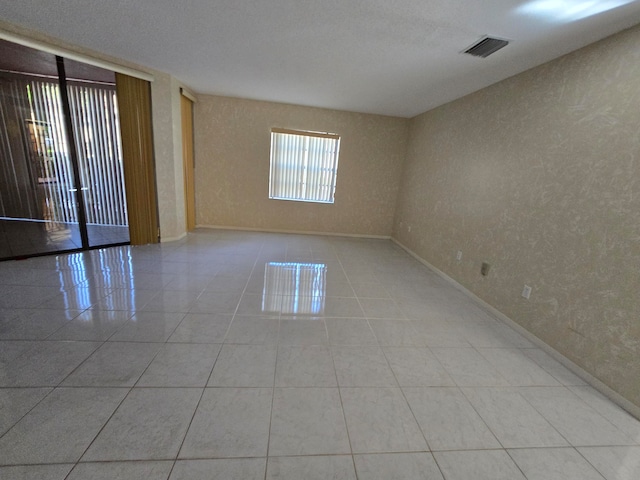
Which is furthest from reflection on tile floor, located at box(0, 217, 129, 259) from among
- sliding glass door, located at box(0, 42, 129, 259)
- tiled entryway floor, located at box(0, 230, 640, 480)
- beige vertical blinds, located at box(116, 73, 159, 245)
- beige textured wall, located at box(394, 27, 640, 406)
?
beige textured wall, located at box(394, 27, 640, 406)

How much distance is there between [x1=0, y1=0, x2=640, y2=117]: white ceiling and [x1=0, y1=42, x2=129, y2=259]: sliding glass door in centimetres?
104

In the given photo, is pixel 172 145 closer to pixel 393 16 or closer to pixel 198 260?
pixel 198 260

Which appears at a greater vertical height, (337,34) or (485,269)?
(337,34)

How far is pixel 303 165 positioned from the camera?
526cm

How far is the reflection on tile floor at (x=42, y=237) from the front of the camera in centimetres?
339

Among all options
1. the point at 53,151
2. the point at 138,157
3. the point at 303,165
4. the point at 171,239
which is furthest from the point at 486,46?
the point at 53,151

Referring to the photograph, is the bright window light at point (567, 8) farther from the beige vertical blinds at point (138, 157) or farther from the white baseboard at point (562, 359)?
the beige vertical blinds at point (138, 157)

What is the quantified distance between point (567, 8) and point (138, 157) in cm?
464

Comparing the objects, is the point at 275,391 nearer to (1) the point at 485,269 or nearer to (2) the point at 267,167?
(1) the point at 485,269

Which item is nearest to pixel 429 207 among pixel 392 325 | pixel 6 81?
pixel 392 325

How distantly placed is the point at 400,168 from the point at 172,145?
13.5 feet

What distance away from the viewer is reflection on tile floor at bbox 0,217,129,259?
134 inches

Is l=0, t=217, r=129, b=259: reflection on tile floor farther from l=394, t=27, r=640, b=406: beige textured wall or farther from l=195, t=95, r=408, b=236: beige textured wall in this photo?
l=394, t=27, r=640, b=406: beige textured wall

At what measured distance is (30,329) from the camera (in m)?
1.94
